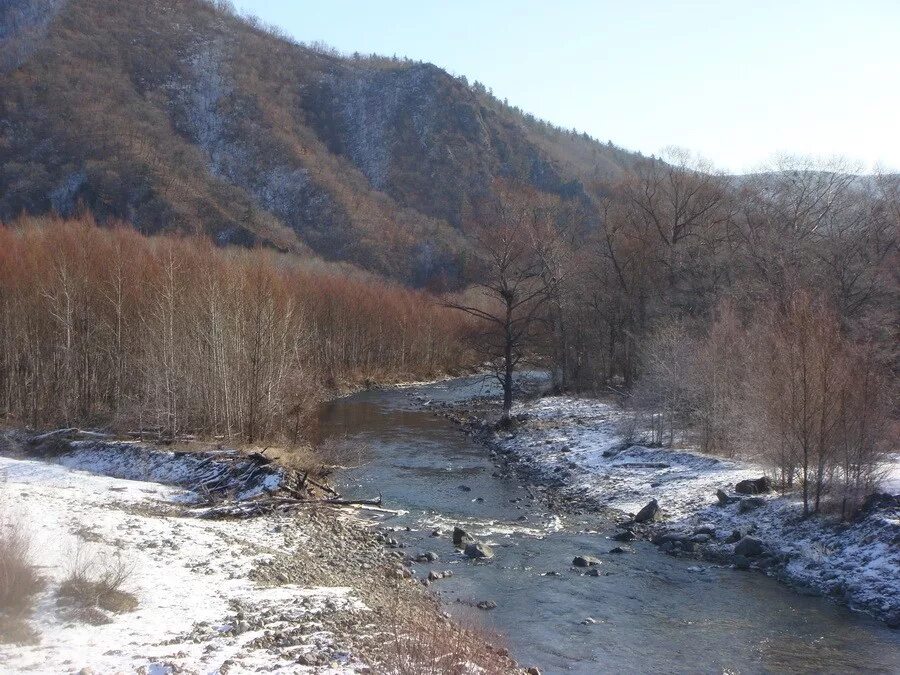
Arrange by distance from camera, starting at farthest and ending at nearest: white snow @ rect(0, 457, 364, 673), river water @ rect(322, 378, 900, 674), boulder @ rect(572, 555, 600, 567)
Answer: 1. boulder @ rect(572, 555, 600, 567)
2. river water @ rect(322, 378, 900, 674)
3. white snow @ rect(0, 457, 364, 673)

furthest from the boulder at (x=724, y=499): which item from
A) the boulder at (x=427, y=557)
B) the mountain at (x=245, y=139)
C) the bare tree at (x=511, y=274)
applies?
the mountain at (x=245, y=139)

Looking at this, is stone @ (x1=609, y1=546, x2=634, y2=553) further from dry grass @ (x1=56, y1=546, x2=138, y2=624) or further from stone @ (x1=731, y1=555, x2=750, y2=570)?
dry grass @ (x1=56, y1=546, x2=138, y2=624)

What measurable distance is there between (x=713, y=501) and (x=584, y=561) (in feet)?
18.1

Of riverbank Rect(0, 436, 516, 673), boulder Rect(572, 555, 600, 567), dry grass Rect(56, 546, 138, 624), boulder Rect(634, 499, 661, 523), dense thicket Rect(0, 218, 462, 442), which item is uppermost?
dense thicket Rect(0, 218, 462, 442)

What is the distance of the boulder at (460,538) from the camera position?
1734cm

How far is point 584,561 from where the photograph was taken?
632 inches

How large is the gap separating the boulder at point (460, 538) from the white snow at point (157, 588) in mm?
4243

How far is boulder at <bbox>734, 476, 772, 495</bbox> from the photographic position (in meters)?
19.2

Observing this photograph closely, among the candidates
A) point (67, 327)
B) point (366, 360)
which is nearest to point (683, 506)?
point (67, 327)

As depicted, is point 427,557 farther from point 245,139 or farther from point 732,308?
point 245,139

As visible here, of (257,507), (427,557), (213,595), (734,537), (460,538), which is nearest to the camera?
(213,595)

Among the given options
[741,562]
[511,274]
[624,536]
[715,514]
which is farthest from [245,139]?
[741,562]

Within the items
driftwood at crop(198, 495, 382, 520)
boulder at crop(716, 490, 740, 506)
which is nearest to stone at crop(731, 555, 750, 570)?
boulder at crop(716, 490, 740, 506)

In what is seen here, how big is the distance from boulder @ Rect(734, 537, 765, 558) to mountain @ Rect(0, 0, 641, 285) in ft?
263
